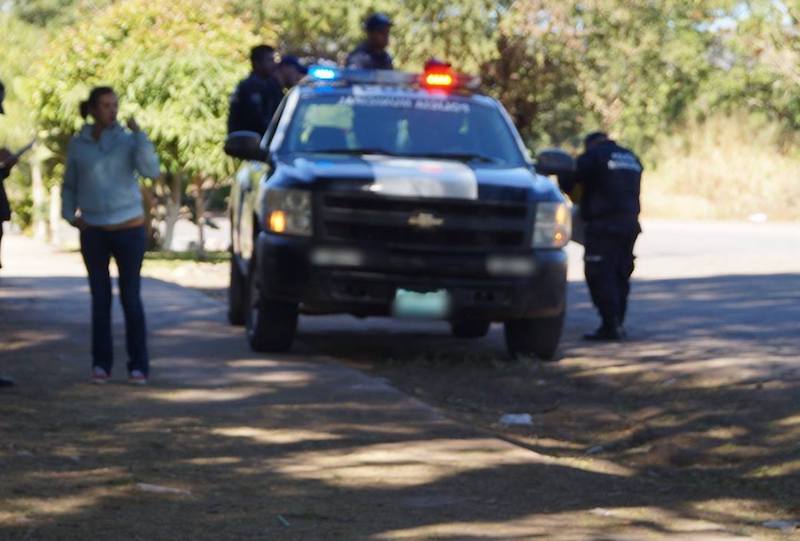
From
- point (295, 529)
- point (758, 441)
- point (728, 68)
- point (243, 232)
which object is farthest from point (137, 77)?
point (728, 68)

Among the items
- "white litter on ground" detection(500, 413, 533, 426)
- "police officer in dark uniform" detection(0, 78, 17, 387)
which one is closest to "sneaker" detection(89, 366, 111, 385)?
"police officer in dark uniform" detection(0, 78, 17, 387)

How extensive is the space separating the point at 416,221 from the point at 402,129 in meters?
1.20

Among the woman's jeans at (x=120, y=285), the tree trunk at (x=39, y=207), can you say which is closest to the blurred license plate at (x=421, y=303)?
the woman's jeans at (x=120, y=285)

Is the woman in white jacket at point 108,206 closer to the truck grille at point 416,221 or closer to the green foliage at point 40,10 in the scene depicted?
the truck grille at point 416,221

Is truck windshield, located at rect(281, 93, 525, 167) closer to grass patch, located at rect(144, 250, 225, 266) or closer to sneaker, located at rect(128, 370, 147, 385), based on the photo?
sneaker, located at rect(128, 370, 147, 385)

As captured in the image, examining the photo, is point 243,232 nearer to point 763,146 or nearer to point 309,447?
point 309,447

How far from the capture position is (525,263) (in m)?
12.9

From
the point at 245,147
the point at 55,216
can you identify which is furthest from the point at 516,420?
the point at 55,216

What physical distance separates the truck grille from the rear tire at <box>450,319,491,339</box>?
2.46 meters

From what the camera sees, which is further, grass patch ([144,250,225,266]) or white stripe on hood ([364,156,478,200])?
grass patch ([144,250,225,266])

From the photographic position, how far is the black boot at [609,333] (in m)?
15.0

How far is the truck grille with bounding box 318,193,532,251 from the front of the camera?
41.7 ft

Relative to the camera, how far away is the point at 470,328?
1535 cm

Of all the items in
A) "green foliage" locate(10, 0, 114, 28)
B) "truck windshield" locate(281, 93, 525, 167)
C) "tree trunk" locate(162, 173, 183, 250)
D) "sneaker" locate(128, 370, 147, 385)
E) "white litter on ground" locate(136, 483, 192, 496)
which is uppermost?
"green foliage" locate(10, 0, 114, 28)
